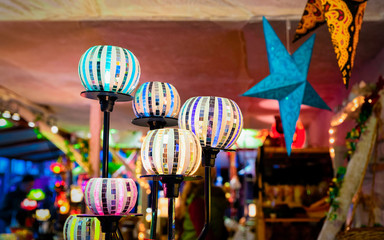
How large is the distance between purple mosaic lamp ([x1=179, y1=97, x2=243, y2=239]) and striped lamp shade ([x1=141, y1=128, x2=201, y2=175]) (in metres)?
0.13

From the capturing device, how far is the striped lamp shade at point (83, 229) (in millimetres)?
1456

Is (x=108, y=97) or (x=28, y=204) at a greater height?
(x=108, y=97)

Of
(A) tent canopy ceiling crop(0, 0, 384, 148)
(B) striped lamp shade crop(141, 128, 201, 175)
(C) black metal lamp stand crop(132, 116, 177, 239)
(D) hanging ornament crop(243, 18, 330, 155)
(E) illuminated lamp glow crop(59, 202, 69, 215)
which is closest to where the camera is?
(B) striped lamp shade crop(141, 128, 201, 175)

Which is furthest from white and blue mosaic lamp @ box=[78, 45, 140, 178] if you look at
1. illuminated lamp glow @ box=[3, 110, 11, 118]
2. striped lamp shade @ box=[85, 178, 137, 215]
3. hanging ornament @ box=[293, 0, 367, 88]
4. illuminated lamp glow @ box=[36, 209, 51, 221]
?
illuminated lamp glow @ box=[36, 209, 51, 221]

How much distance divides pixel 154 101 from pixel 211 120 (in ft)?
0.92

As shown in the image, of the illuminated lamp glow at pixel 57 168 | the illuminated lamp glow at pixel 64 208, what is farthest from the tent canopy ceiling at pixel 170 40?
the illuminated lamp glow at pixel 57 168

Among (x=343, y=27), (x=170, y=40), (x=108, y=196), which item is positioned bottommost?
(x=108, y=196)

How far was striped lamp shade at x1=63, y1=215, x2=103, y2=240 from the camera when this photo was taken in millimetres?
1456

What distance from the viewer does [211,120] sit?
1425 mm

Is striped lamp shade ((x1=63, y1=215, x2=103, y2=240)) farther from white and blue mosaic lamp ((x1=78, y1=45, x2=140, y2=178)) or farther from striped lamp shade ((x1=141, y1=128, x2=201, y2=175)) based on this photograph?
striped lamp shade ((x1=141, y1=128, x2=201, y2=175))

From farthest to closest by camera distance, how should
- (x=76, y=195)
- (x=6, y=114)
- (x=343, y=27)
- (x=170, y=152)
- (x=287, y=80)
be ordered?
(x=76, y=195) → (x=6, y=114) → (x=287, y=80) → (x=343, y=27) → (x=170, y=152)

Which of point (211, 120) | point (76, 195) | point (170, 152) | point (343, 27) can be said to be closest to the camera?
point (170, 152)

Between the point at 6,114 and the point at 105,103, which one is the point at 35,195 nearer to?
the point at 6,114

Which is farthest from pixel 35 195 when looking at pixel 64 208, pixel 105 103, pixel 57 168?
pixel 105 103
